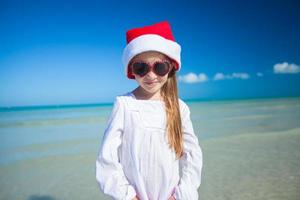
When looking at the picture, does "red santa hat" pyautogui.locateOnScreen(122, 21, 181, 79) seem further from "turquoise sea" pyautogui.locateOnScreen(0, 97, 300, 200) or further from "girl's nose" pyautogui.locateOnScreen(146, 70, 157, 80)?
"turquoise sea" pyautogui.locateOnScreen(0, 97, 300, 200)

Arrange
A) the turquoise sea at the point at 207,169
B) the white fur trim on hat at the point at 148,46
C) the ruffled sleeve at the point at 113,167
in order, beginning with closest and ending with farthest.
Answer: the ruffled sleeve at the point at 113,167, the white fur trim on hat at the point at 148,46, the turquoise sea at the point at 207,169

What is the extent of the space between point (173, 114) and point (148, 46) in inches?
18.2

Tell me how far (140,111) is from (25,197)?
2.57m

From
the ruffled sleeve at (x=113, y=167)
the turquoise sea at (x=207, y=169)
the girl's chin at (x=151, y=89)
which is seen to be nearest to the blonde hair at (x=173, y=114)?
the girl's chin at (x=151, y=89)

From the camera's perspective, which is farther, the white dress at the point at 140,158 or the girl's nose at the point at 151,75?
the girl's nose at the point at 151,75

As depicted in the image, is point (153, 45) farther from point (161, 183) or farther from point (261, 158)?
point (261, 158)

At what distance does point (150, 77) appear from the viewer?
171cm

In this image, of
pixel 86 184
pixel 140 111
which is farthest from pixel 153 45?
pixel 86 184

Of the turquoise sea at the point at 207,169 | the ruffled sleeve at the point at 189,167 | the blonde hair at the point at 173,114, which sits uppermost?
the blonde hair at the point at 173,114

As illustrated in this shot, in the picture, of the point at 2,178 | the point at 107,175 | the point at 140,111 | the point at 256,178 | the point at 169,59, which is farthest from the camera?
the point at 2,178

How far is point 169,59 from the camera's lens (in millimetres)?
1841

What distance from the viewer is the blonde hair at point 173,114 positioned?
5.65 feet

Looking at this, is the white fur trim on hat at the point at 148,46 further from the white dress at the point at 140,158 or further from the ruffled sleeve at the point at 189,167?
the ruffled sleeve at the point at 189,167

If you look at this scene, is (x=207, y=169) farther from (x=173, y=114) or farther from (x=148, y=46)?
(x=148, y=46)
